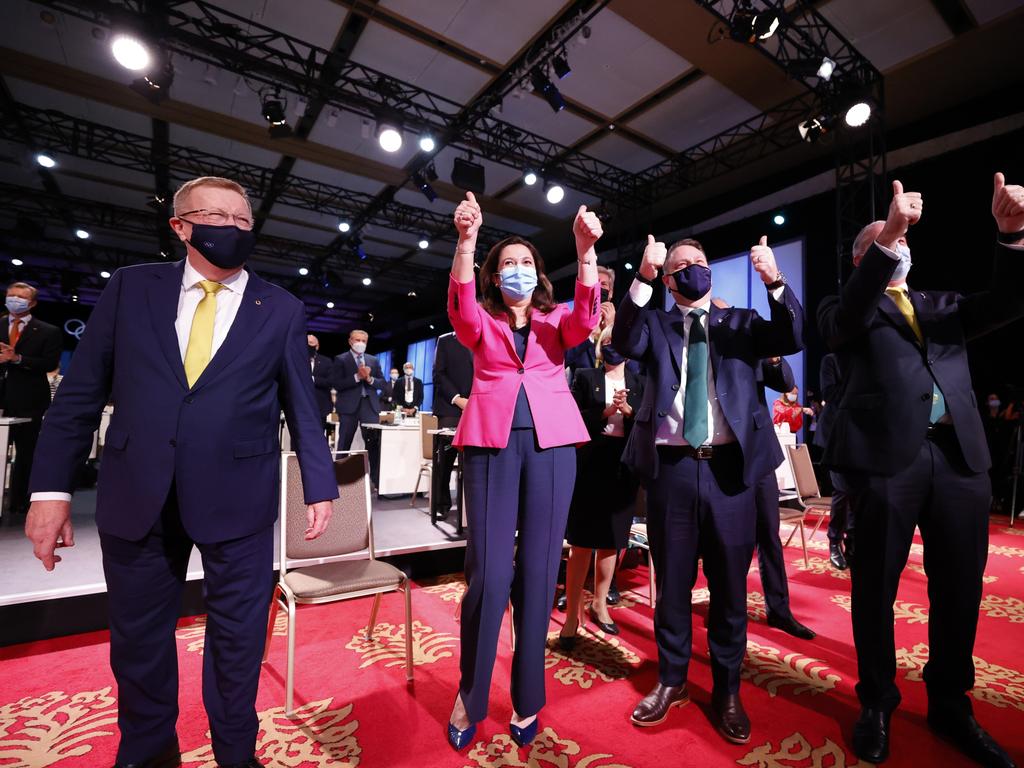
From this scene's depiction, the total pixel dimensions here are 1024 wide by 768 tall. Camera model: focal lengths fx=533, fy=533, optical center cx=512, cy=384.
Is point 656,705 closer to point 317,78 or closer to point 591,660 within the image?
point 591,660

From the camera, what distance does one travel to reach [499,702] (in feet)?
6.91

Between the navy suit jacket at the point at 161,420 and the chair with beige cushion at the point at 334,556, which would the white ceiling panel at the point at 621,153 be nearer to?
the chair with beige cushion at the point at 334,556

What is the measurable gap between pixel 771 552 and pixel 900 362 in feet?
5.05

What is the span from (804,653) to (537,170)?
277 inches

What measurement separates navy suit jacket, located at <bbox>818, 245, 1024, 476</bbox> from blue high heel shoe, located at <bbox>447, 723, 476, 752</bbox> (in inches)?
62.0

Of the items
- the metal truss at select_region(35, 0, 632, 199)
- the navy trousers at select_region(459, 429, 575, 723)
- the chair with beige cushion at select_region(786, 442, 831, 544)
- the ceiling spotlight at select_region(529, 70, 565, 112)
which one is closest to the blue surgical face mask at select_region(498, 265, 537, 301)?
the navy trousers at select_region(459, 429, 575, 723)

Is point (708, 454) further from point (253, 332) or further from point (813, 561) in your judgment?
point (813, 561)

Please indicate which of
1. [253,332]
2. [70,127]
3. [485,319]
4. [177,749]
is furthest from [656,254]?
[70,127]

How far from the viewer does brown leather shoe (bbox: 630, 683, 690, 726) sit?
1.93m

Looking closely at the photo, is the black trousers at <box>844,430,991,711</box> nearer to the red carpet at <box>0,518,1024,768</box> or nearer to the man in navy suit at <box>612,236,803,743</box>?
the red carpet at <box>0,518,1024,768</box>

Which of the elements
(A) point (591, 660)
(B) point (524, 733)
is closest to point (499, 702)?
(B) point (524, 733)

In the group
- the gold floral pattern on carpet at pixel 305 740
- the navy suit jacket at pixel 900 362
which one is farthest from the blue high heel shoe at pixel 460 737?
the navy suit jacket at pixel 900 362

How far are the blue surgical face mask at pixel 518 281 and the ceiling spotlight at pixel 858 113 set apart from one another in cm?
579

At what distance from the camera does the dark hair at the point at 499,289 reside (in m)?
1.98
